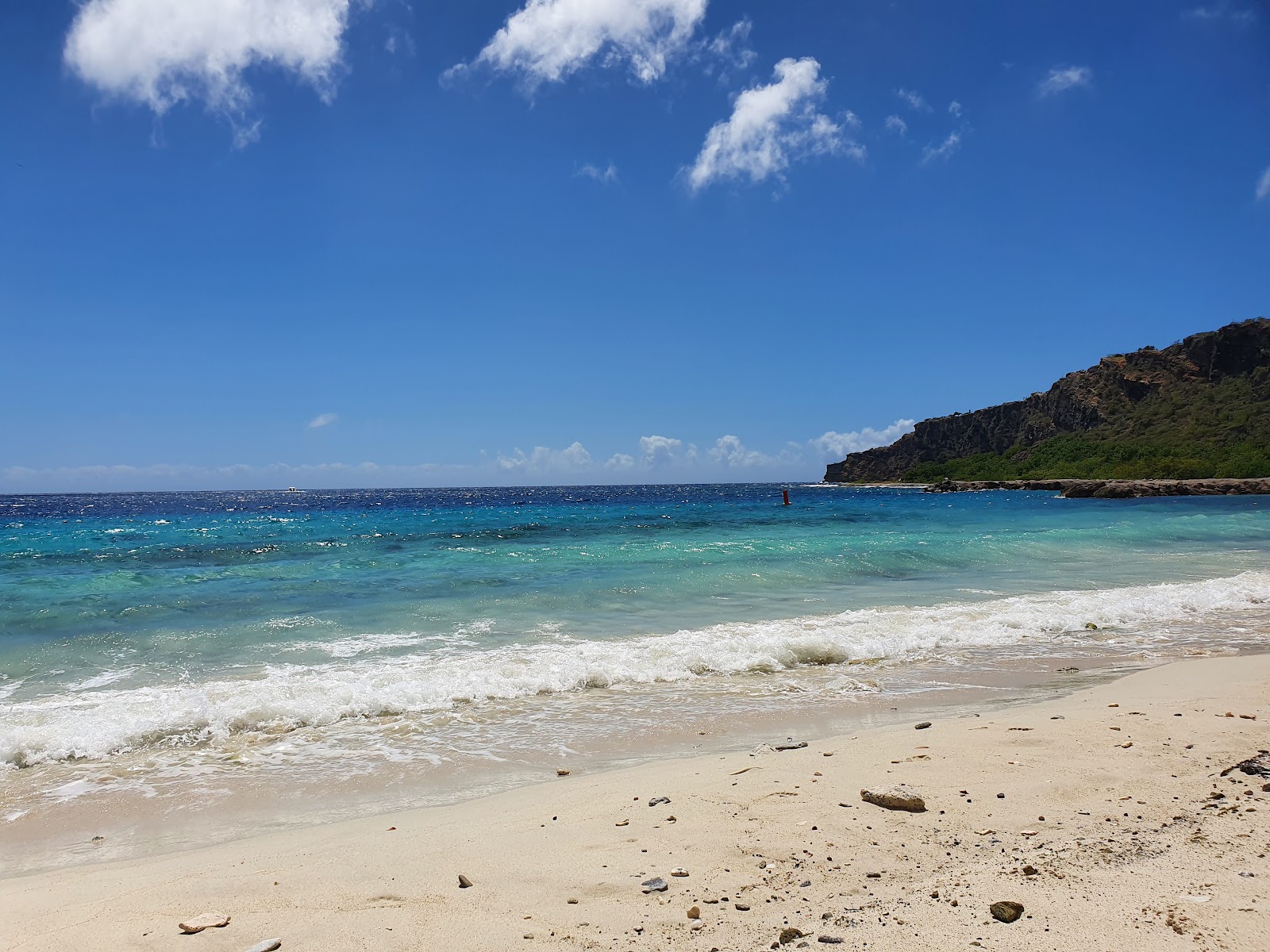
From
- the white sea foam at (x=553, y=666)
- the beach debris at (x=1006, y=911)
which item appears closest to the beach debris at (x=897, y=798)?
the beach debris at (x=1006, y=911)

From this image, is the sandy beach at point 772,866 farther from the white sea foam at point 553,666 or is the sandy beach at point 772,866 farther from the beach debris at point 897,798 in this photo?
the white sea foam at point 553,666

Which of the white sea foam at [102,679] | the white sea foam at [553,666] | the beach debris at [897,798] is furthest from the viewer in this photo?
the white sea foam at [102,679]

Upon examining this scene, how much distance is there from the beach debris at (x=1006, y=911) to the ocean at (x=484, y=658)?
12.1ft

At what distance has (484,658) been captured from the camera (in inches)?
397

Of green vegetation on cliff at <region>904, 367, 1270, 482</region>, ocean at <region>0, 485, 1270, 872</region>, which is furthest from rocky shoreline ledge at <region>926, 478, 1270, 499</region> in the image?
ocean at <region>0, 485, 1270, 872</region>

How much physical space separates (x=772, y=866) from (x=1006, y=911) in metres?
1.13

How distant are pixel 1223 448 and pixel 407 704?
97.9 metres

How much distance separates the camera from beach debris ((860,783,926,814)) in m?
4.34

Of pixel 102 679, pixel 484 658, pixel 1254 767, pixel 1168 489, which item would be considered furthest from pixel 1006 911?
pixel 1168 489

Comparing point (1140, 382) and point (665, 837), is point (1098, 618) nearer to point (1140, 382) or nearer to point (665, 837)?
point (665, 837)

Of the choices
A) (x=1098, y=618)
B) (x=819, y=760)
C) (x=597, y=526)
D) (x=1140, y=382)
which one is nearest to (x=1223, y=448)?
(x=1140, y=382)

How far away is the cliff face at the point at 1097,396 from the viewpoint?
310ft

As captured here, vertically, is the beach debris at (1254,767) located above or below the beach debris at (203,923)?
above

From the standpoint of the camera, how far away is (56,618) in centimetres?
1362
